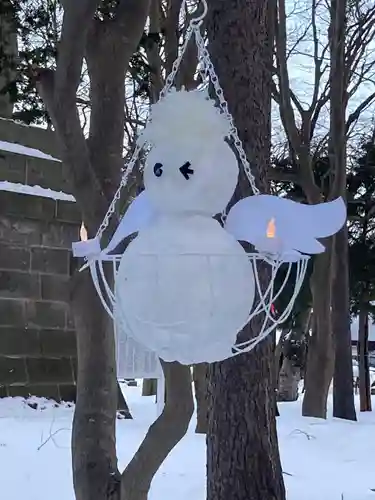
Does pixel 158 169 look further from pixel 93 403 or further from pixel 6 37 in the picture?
pixel 6 37

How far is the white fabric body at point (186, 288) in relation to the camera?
166cm

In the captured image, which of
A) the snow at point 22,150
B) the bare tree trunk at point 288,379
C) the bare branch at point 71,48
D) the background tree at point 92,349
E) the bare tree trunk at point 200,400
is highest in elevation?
the snow at point 22,150

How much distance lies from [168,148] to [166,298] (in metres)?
0.34

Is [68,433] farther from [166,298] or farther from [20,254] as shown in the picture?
[166,298]

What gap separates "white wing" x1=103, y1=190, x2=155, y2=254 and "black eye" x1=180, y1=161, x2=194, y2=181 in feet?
0.49

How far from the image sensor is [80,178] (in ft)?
9.69

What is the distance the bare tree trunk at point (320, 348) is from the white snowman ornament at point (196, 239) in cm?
665

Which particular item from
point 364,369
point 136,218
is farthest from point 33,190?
point 364,369

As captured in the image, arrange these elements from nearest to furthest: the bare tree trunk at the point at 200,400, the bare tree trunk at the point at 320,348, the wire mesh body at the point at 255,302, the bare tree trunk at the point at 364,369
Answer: the wire mesh body at the point at 255,302, the bare tree trunk at the point at 200,400, the bare tree trunk at the point at 320,348, the bare tree trunk at the point at 364,369

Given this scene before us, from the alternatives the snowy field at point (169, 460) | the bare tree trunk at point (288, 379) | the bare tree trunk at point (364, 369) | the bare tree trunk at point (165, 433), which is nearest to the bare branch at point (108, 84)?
the bare tree trunk at point (165, 433)

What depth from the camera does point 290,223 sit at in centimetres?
174

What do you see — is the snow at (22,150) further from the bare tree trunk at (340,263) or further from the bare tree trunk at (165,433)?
the bare tree trunk at (165,433)

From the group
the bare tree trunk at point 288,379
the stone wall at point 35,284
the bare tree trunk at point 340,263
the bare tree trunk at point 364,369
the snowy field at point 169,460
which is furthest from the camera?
the bare tree trunk at point 288,379

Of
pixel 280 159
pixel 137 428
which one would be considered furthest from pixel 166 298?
pixel 280 159
